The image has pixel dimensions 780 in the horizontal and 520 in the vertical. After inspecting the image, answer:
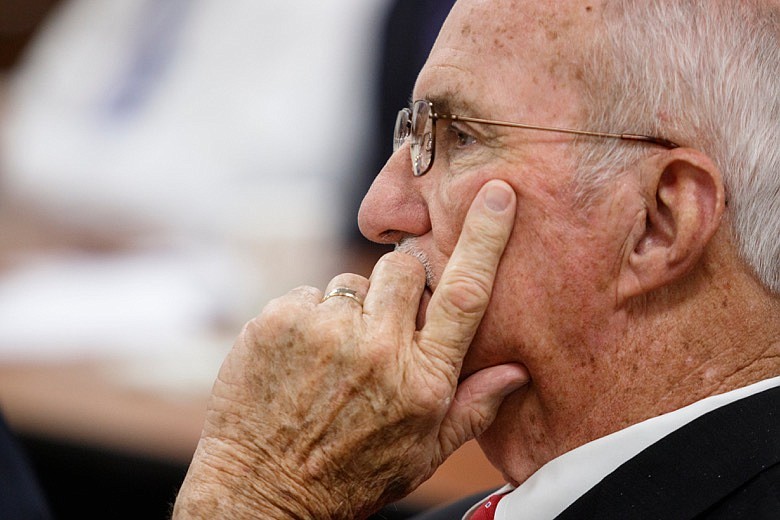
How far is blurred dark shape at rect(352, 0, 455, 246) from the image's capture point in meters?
5.63

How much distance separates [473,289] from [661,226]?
1.02ft

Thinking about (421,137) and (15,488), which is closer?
(421,137)

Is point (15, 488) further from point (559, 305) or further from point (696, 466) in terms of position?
point (696, 466)

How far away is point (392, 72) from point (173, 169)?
1624mm

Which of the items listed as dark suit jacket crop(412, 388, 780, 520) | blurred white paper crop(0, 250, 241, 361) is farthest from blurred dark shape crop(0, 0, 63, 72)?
dark suit jacket crop(412, 388, 780, 520)

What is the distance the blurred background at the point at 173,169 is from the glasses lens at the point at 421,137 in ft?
7.67

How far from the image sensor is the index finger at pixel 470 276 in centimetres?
161

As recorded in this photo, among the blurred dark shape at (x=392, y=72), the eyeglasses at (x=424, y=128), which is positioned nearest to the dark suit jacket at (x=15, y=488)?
the eyeglasses at (x=424, y=128)

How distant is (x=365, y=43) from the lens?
19.9 ft

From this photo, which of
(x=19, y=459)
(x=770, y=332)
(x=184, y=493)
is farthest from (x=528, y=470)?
(x=19, y=459)

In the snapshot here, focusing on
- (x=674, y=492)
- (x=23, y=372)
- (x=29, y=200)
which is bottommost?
(x=674, y=492)

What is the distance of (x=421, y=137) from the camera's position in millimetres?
1744

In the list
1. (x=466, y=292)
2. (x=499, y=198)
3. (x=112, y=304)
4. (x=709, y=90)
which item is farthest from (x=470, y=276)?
(x=112, y=304)

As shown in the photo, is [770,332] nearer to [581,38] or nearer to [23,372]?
[581,38]
